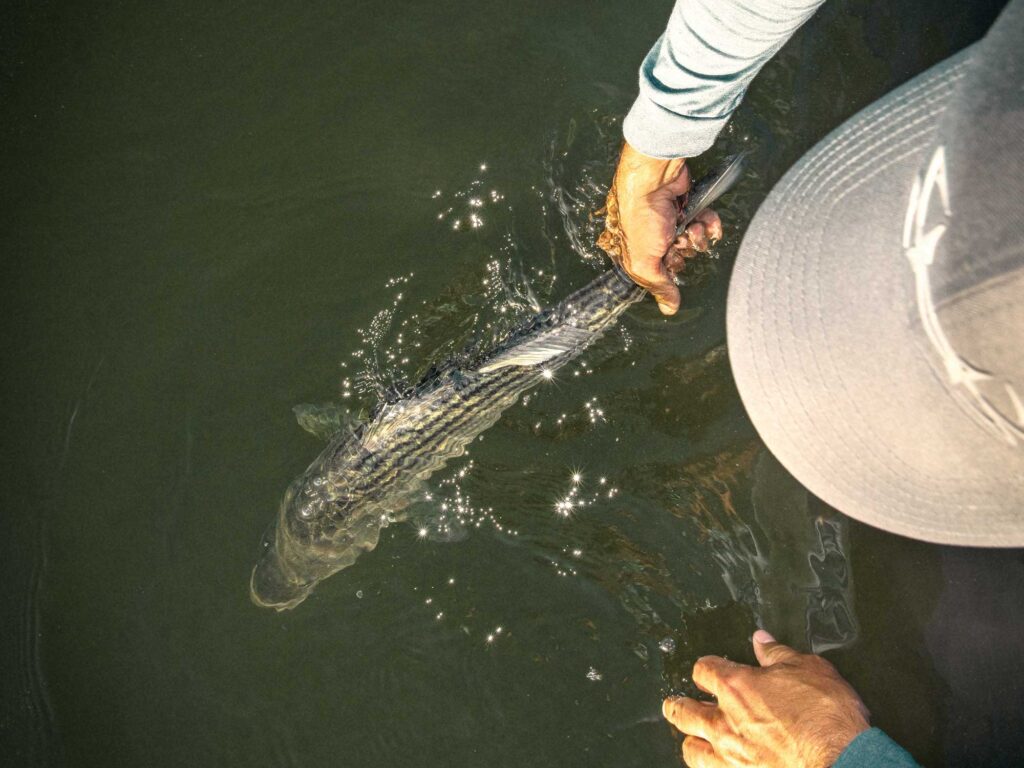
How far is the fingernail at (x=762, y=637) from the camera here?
333cm

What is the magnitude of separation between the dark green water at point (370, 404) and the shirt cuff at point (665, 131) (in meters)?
1.81

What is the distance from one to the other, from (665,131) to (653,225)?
3.16 feet

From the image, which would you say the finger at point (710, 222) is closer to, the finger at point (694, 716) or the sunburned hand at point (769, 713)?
the sunburned hand at point (769, 713)

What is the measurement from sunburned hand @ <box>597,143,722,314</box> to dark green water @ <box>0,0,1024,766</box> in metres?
0.34

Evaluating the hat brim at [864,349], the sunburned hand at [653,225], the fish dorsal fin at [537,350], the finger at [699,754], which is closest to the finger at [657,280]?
the sunburned hand at [653,225]

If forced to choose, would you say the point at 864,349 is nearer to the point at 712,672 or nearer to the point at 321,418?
the point at 712,672

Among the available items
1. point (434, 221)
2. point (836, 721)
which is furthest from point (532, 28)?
point (836, 721)

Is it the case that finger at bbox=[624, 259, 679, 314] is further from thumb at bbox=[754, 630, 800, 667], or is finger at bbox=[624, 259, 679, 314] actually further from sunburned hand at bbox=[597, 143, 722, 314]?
thumb at bbox=[754, 630, 800, 667]

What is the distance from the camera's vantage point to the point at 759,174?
3627 mm

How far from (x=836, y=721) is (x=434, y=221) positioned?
2.72 metres

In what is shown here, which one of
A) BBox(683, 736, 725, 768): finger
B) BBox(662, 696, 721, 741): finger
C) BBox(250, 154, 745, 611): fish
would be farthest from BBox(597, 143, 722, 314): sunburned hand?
BBox(683, 736, 725, 768): finger

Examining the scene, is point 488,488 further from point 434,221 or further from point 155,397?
point 155,397

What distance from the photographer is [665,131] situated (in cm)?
168

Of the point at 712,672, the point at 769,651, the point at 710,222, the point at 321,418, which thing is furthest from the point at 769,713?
the point at 321,418
